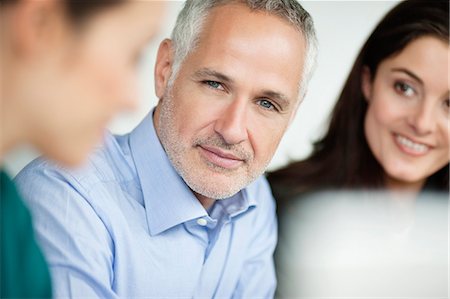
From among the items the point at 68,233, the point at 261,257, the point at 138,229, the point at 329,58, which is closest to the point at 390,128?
the point at 329,58

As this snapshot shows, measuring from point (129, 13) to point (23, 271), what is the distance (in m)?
0.30

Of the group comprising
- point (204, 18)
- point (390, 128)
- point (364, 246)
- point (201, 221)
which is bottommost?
point (364, 246)

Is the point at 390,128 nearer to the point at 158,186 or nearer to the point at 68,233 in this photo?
the point at 158,186

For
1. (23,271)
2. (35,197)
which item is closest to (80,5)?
(23,271)

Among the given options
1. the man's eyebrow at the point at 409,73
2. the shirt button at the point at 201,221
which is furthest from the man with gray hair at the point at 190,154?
the man's eyebrow at the point at 409,73

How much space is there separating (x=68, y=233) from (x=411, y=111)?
0.80 metres

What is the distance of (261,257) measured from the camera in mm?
1240

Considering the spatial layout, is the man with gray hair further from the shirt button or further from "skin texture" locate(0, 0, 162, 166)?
"skin texture" locate(0, 0, 162, 166)

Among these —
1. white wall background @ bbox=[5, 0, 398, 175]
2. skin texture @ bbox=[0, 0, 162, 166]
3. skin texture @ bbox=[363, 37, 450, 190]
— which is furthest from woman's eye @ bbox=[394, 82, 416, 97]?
skin texture @ bbox=[0, 0, 162, 166]

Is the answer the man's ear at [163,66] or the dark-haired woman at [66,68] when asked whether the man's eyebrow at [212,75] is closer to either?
the man's ear at [163,66]

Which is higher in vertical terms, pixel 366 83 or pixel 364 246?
pixel 366 83

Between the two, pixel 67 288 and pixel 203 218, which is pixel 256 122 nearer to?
pixel 203 218

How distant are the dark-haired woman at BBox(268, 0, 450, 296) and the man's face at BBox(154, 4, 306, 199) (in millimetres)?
393

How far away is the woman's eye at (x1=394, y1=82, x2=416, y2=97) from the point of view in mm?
1383
